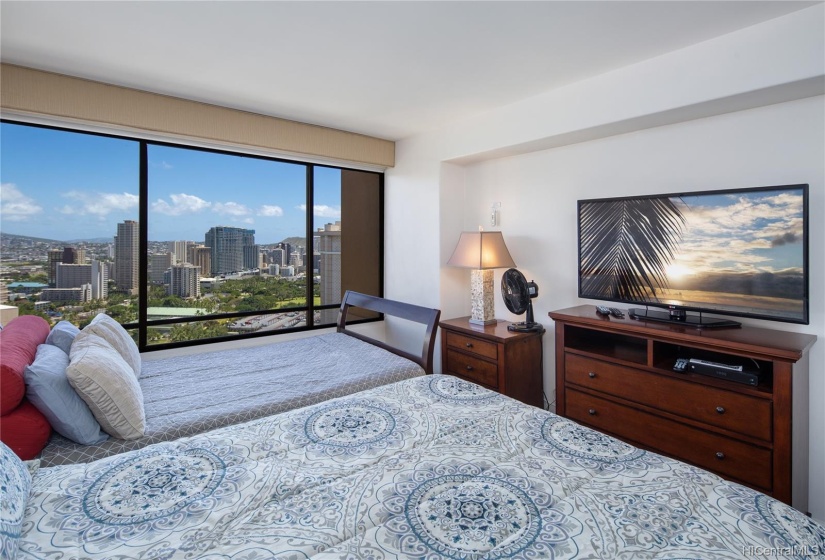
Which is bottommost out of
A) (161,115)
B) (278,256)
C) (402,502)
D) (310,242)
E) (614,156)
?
(402,502)

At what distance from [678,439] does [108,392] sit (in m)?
2.68

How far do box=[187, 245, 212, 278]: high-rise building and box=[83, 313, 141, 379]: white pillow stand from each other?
1.02m

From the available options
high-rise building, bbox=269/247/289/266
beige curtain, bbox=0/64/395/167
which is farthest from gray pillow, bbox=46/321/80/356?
high-rise building, bbox=269/247/289/266

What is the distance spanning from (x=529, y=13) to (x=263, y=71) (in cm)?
153

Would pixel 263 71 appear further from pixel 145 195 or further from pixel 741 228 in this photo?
pixel 741 228

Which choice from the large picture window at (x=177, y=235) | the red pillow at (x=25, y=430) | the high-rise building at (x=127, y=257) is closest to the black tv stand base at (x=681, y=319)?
the large picture window at (x=177, y=235)

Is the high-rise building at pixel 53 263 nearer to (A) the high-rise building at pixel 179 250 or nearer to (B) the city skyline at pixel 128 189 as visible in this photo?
(B) the city skyline at pixel 128 189

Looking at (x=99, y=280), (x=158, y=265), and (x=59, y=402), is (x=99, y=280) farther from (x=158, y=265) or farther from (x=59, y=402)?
(x=59, y=402)

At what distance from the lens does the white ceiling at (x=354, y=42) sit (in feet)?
6.04

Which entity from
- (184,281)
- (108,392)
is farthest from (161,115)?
(108,392)

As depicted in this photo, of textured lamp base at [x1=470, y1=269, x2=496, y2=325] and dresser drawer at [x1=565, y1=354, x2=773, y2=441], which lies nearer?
dresser drawer at [x1=565, y1=354, x2=773, y2=441]

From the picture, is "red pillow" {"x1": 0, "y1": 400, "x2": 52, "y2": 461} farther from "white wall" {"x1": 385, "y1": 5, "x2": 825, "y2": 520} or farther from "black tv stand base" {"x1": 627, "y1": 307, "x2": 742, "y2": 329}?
"black tv stand base" {"x1": 627, "y1": 307, "x2": 742, "y2": 329}

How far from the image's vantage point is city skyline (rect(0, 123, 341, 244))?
2689 mm

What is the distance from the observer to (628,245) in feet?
8.50
